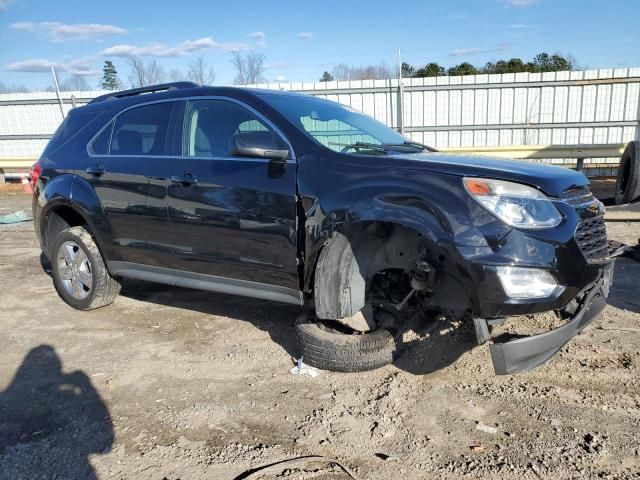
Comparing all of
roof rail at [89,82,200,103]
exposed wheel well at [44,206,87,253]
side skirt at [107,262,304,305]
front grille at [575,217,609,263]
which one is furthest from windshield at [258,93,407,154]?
exposed wheel well at [44,206,87,253]

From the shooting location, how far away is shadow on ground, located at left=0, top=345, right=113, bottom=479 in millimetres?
2596

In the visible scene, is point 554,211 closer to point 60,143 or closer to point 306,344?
point 306,344

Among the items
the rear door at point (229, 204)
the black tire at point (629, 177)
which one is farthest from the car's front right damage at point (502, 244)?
the black tire at point (629, 177)

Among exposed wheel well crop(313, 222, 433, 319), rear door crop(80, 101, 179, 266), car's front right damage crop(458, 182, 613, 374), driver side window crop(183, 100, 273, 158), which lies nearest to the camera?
car's front right damage crop(458, 182, 613, 374)

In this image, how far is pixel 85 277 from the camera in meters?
4.85

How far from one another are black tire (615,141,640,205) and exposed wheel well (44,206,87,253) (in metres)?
8.09

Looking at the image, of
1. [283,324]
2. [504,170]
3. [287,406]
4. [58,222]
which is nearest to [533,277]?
[504,170]

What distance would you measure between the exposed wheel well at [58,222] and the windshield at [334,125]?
251 cm

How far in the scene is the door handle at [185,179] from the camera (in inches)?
150

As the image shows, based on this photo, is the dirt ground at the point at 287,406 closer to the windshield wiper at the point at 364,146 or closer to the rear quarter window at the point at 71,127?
the windshield wiper at the point at 364,146

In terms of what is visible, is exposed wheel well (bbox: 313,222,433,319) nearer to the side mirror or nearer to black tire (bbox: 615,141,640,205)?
the side mirror

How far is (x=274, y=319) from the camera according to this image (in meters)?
4.57

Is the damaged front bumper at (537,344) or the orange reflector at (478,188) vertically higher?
the orange reflector at (478,188)

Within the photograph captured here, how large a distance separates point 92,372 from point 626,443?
341 centimetres
